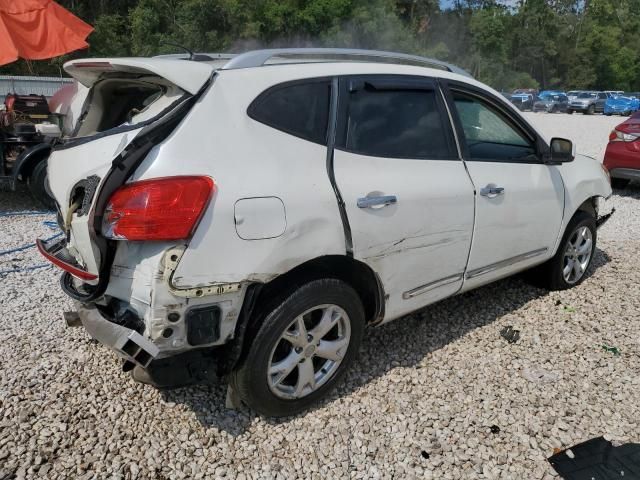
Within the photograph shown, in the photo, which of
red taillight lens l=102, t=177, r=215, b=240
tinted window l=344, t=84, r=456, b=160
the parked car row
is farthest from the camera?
the parked car row

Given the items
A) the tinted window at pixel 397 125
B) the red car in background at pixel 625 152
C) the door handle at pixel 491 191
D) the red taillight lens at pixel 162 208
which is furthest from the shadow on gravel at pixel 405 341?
the red car in background at pixel 625 152

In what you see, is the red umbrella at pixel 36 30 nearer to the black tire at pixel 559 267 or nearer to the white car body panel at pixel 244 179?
the white car body panel at pixel 244 179

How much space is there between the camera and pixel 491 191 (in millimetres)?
3447

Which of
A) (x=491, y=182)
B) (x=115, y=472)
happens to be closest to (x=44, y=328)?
(x=115, y=472)

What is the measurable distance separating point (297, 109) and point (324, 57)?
52cm

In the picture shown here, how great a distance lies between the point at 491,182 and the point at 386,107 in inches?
36.8

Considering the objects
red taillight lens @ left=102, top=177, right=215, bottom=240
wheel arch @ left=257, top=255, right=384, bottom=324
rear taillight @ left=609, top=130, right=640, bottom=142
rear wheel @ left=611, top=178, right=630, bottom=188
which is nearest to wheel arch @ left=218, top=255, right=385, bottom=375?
wheel arch @ left=257, top=255, right=384, bottom=324

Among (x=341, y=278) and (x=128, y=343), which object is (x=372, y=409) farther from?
(x=128, y=343)

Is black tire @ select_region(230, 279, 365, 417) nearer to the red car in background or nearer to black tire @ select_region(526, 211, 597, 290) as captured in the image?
black tire @ select_region(526, 211, 597, 290)

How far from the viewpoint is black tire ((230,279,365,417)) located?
2.56 m

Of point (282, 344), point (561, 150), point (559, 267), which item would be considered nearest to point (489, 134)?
point (561, 150)

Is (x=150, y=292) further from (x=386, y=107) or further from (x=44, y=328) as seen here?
(x=44, y=328)

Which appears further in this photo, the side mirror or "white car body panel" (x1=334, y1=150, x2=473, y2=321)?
the side mirror

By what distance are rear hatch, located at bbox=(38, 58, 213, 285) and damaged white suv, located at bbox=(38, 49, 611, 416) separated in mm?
11
